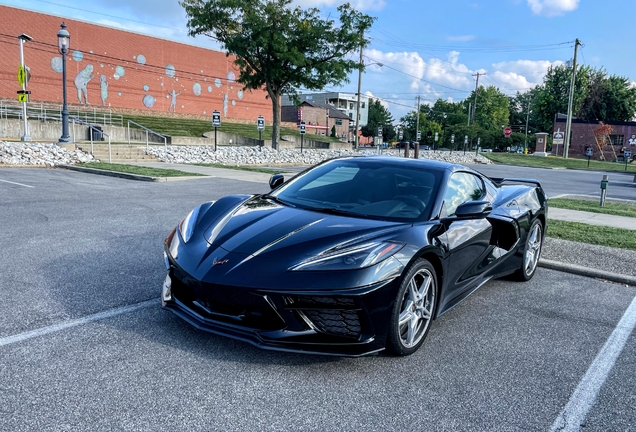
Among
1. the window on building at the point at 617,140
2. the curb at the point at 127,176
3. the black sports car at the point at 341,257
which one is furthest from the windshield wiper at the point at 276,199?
the window on building at the point at 617,140

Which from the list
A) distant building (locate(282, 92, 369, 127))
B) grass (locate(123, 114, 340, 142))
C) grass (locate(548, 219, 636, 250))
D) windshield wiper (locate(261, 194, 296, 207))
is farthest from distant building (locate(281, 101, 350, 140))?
windshield wiper (locate(261, 194, 296, 207))

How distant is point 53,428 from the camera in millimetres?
2242

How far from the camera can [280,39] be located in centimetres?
2800

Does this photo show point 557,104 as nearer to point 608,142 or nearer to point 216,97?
point 608,142

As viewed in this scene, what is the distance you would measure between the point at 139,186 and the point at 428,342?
10.2m

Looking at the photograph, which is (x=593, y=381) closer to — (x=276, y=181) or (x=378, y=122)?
(x=276, y=181)

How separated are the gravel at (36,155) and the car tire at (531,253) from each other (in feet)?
52.6

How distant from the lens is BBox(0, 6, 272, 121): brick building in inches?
1442

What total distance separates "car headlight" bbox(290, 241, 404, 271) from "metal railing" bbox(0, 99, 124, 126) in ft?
104

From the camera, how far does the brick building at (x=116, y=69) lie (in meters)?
36.6

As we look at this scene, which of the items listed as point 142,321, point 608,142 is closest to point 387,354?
point 142,321

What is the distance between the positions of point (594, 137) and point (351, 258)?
70.2 m

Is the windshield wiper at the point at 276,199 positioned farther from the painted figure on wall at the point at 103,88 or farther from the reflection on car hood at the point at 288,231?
the painted figure on wall at the point at 103,88

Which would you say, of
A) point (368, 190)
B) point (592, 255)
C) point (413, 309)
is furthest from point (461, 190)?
point (592, 255)
